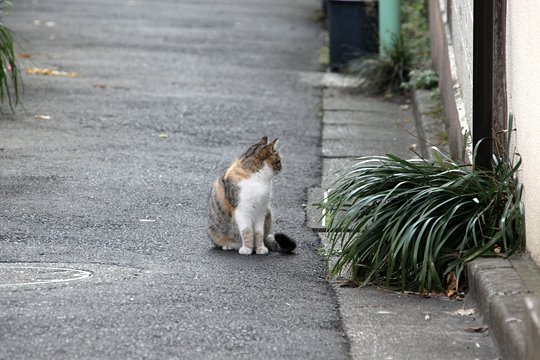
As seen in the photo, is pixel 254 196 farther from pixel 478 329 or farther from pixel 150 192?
pixel 478 329

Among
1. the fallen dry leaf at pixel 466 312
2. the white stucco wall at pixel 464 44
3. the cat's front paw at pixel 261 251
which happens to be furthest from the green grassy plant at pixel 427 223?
the white stucco wall at pixel 464 44

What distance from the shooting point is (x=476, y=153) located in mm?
7301

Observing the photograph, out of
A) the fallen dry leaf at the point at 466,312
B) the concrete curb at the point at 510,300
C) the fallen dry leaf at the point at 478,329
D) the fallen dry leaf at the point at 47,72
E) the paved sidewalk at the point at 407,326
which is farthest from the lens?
the fallen dry leaf at the point at 47,72

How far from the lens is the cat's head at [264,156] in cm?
737

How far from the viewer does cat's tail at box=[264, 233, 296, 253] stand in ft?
24.0

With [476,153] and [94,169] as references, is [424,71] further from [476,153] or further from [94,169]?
[476,153]

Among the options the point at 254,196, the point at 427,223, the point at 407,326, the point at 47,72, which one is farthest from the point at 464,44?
the point at 47,72

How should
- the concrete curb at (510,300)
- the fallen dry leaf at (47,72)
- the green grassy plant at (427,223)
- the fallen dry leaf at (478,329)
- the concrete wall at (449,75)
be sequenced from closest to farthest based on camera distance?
the concrete curb at (510,300), the fallen dry leaf at (478,329), the green grassy plant at (427,223), the concrete wall at (449,75), the fallen dry leaf at (47,72)

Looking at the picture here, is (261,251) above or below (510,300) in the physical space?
below

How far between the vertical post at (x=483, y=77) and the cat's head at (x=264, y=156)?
1.30 metres

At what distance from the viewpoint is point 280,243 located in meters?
7.37

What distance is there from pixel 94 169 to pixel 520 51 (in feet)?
14.0

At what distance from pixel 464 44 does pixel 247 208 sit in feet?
9.77

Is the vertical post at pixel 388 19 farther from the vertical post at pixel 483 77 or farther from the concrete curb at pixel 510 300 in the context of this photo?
the concrete curb at pixel 510 300
